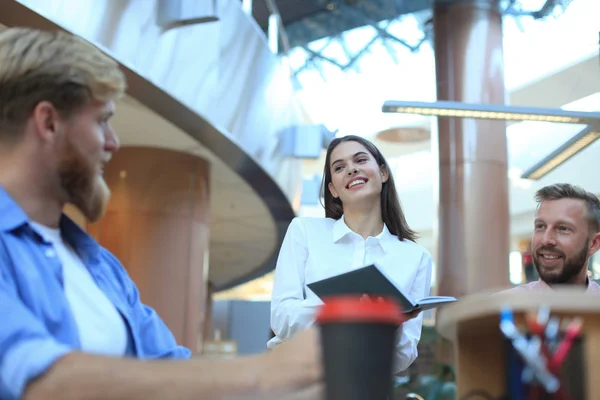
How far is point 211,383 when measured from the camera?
0.97m

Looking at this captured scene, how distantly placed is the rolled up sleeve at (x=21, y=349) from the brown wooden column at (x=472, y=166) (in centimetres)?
697

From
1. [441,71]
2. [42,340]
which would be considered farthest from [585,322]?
[441,71]

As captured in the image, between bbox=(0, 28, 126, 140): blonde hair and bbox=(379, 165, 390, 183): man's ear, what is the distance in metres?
1.74

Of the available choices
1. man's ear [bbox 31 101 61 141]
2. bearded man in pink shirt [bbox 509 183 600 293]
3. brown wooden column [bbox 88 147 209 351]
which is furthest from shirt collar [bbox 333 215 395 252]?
brown wooden column [bbox 88 147 209 351]

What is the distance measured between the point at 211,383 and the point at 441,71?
7597mm

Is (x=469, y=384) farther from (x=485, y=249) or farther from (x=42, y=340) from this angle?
(x=485, y=249)

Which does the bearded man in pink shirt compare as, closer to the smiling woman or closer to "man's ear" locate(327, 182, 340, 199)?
Answer: the smiling woman

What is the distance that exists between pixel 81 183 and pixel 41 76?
0.64ft

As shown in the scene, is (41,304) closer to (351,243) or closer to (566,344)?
(566,344)

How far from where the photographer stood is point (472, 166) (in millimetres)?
7891

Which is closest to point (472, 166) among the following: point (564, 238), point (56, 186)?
point (564, 238)

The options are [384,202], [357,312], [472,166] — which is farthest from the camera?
[472,166]

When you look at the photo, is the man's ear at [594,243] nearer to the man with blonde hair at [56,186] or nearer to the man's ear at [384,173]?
the man's ear at [384,173]

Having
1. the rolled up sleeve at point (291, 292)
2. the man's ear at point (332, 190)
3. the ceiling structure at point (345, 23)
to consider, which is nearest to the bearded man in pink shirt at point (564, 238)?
the man's ear at point (332, 190)
